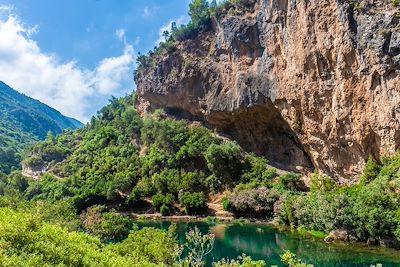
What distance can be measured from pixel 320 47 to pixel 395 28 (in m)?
9.91

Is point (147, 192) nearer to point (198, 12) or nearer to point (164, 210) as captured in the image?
point (164, 210)

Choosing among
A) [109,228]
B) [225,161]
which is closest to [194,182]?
[225,161]

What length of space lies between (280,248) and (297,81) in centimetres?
2584

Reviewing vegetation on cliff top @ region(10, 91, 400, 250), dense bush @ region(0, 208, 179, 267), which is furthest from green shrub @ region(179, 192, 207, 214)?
dense bush @ region(0, 208, 179, 267)

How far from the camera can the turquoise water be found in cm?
3119

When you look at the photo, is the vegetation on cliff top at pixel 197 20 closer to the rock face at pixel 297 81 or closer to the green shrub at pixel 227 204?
the rock face at pixel 297 81

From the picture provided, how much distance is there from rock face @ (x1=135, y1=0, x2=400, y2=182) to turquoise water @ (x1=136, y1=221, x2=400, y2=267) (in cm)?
1428

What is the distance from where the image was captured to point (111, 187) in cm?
6556

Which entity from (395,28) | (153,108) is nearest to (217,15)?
(153,108)

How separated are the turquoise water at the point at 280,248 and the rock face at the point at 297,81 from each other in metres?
14.3

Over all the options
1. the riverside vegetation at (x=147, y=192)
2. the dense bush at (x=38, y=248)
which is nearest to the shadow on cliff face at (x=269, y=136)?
the riverside vegetation at (x=147, y=192)

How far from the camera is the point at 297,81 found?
54.8 m

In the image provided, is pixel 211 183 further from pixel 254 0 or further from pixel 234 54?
pixel 254 0

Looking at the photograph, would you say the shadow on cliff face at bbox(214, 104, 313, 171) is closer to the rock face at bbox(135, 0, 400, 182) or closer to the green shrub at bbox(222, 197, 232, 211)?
the rock face at bbox(135, 0, 400, 182)
